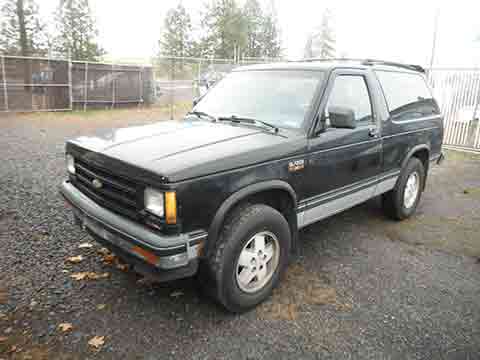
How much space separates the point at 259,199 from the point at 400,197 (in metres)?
2.63

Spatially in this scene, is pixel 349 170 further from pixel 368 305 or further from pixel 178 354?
pixel 178 354

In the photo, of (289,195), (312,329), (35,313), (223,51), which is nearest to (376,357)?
(312,329)

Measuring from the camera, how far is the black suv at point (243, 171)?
8.32 feet

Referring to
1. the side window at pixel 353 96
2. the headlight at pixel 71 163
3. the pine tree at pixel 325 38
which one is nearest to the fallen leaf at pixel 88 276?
the headlight at pixel 71 163

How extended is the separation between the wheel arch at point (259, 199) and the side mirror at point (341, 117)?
0.72 meters

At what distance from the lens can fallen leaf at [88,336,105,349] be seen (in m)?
2.63

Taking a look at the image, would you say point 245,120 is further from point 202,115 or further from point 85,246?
point 85,246

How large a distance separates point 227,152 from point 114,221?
3.23 ft

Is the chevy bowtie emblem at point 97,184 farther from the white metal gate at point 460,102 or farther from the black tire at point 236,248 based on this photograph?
the white metal gate at point 460,102

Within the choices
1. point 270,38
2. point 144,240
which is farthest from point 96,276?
point 270,38

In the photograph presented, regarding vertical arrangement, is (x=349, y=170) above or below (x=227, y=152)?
below

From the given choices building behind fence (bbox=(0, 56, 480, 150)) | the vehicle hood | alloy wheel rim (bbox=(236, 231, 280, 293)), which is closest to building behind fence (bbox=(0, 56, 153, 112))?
building behind fence (bbox=(0, 56, 480, 150))

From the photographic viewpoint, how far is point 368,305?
319 centimetres

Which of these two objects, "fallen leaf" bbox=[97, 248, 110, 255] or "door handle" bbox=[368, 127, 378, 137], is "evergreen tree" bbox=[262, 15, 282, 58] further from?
"fallen leaf" bbox=[97, 248, 110, 255]
